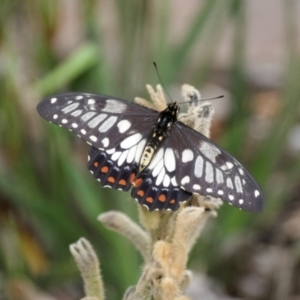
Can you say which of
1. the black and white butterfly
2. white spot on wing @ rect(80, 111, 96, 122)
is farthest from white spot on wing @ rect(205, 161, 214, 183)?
white spot on wing @ rect(80, 111, 96, 122)

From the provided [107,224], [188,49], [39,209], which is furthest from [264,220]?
[107,224]

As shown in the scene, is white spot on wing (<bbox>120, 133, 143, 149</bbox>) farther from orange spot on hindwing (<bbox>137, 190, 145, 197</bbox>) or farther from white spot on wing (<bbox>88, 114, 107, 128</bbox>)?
orange spot on hindwing (<bbox>137, 190, 145, 197</bbox>)

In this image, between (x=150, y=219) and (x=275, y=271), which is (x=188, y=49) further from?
(x=150, y=219)

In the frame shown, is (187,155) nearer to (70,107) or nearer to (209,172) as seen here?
(209,172)

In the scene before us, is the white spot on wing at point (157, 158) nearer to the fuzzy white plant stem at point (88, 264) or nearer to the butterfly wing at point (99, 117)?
the butterfly wing at point (99, 117)

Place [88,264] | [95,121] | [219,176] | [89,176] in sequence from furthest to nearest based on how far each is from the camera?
[89,176]
[95,121]
[219,176]
[88,264]

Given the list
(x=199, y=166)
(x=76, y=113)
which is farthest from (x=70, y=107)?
(x=199, y=166)

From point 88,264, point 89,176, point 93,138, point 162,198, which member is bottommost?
point 88,264

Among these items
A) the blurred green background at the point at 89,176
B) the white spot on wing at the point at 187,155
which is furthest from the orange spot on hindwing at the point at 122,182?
the blurred green background at the point at 89,176
